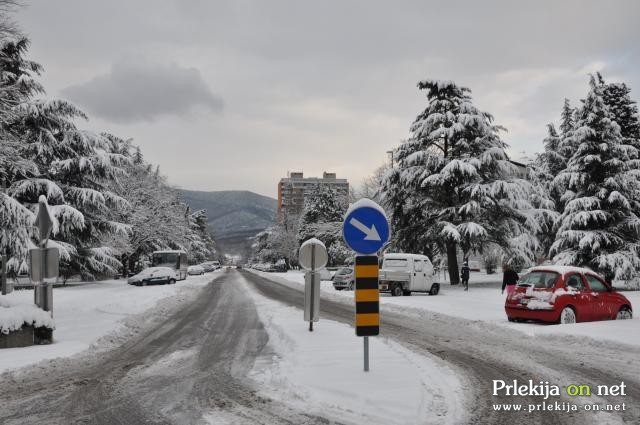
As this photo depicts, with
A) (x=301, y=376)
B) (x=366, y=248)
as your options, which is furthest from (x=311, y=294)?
(x=366, y=248)

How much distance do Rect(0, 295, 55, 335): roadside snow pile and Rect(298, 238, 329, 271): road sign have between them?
5.17m

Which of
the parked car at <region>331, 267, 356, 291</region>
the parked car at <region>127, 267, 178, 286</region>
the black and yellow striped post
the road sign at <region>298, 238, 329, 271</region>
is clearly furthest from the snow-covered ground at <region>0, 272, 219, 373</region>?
the parked car at <region>127, 267, 178, 286</region>

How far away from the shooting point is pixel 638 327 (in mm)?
12242

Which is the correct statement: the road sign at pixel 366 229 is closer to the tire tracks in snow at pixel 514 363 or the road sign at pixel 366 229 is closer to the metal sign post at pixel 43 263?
the tire tracks in snow at pixel 514 363

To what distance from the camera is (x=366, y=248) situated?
681 cm

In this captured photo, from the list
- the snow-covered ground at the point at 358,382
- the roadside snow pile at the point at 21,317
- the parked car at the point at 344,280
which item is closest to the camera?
the snow-covered ground at the point at 358,382

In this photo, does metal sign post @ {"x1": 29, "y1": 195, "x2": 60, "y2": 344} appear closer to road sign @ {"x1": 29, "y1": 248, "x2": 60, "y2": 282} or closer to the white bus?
road sign @ {"x1": 29, "y1": 248, "x2": 60, "y2": 282}

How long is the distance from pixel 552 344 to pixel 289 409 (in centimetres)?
710

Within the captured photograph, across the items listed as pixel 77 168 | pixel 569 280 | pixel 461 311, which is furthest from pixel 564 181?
pixel 77 168

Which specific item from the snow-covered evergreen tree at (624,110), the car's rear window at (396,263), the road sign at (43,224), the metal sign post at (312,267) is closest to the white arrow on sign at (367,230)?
the metal sign post at (312,267)

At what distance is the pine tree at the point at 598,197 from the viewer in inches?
1089

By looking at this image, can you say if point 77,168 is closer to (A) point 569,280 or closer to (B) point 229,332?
(B) point 229,332

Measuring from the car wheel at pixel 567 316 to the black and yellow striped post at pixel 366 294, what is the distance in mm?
8324

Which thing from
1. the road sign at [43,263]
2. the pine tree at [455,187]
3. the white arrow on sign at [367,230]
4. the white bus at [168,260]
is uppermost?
the pine tree at [455,187]
